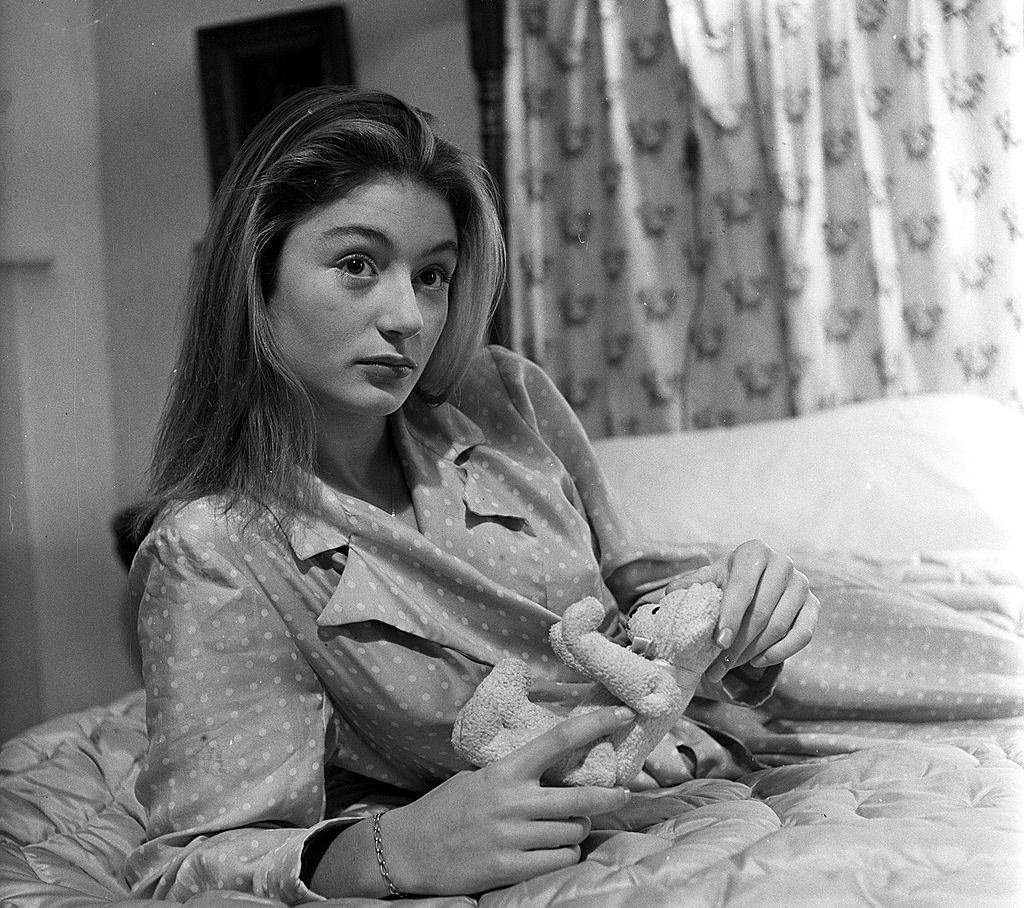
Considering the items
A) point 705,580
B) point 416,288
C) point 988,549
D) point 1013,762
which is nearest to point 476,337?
point 416,288

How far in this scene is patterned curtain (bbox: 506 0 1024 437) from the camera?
58.9 inches

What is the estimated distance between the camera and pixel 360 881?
26.2 inches

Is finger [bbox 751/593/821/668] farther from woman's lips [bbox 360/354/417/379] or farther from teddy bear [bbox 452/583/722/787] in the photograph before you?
woman's lips [bbox 360/354/417/379]

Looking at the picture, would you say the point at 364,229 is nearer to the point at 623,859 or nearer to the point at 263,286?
the point at 263,286

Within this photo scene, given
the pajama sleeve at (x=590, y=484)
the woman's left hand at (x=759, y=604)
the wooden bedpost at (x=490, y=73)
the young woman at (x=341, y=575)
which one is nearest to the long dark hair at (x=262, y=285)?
the young woman at (x=341, y=575)

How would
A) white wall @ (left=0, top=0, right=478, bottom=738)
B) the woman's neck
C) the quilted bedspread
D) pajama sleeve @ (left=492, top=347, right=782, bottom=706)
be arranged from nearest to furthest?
1. the quilted bedspread
2. the woman's neck
3. pajama sleeve @ (left=492, top=347, right=782, bottom=706)
4. white wall @ (left=0, top=0, right=478, bottom=738)

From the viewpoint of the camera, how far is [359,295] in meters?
0.75

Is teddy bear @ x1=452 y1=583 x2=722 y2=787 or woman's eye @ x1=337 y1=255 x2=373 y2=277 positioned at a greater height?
woman's eye @ x1=337 y1=255 x2=373 y2=277

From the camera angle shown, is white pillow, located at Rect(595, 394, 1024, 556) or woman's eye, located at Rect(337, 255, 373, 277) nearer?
woman's eye, located at Rect(337, 255, 373, 277)

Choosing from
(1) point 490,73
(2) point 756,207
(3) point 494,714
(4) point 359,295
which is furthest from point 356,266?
(2) point 756,207

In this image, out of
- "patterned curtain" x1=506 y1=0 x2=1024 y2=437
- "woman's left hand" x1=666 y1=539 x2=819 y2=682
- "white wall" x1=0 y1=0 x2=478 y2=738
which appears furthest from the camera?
"patterned curtain" x1=506 y1=0 x2=1024 y2=437

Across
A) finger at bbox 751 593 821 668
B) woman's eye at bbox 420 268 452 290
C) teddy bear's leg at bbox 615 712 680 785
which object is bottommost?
teddy bear's leg at bbox 615 712 680 785

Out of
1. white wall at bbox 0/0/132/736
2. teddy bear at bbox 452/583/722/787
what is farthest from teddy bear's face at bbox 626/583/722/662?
white wall at bbox 0/0/132/736

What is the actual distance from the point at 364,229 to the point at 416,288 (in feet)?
0.21
